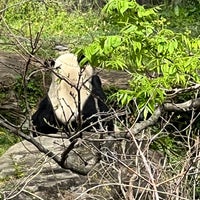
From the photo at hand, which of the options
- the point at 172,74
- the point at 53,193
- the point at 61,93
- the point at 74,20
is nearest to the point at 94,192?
the point at 53,193

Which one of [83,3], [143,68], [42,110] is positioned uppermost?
[143,68]

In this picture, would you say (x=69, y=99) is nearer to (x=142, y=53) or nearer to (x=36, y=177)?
(x=36, y=177)

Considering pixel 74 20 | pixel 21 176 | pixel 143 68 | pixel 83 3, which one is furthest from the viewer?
pixel 83 3

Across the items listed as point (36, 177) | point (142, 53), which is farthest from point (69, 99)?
point (142, 53)

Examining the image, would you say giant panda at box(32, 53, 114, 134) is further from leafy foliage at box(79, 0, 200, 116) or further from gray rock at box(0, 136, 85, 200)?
leafy foliage at box(79, 0, 200, 116)

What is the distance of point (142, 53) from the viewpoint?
13.7 feet

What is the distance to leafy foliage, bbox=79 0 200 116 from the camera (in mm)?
4039

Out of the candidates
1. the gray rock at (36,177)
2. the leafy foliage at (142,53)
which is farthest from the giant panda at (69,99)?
the leafy foliage at (142,53)

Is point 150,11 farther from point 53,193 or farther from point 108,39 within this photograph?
point 53,193

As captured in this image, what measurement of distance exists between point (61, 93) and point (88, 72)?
31 centimetres

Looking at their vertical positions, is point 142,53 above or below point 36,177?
above

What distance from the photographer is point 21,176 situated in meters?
5.02

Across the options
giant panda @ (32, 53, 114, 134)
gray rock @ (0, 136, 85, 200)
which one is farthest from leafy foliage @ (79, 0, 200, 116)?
giant panda @ (32, 53, 114, 134)

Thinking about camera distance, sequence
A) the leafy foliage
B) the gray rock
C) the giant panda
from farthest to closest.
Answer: the giant panda, the gray rock, the leafy foliage
